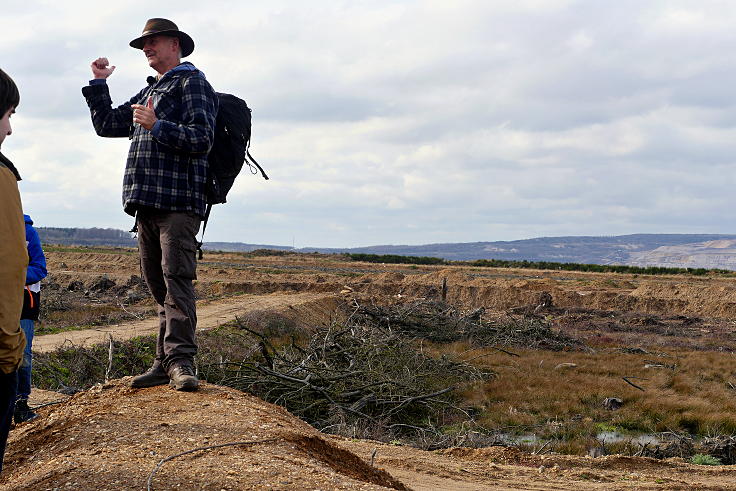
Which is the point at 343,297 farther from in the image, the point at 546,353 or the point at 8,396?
the point at 8,396

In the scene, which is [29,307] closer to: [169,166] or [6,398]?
[169,166]

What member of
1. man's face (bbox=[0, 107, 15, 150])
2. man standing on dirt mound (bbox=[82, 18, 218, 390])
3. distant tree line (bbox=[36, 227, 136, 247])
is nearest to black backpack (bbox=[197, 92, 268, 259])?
man standing on dirt mound (bbox=[82, 18, 218, 390])

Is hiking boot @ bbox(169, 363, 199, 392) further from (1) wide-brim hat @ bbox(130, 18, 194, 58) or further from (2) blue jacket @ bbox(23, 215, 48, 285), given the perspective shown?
(1) wide-brim hat @ bbox(130, 18, 194, 58)

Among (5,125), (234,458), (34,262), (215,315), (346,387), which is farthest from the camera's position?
(215,315)

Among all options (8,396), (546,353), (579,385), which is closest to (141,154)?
(8,396)

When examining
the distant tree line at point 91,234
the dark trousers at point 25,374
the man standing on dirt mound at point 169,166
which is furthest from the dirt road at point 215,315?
the distant tree line at point 91,234

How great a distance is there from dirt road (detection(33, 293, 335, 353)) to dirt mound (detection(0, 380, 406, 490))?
594cm

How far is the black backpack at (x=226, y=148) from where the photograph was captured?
4.36 meters

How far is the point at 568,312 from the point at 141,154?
77.4 feet

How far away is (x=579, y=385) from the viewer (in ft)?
38.9

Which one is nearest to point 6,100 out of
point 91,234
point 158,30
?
point 158,30

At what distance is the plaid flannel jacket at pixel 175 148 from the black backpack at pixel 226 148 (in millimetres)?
129

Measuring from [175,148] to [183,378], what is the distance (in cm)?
145

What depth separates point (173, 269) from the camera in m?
4.15
